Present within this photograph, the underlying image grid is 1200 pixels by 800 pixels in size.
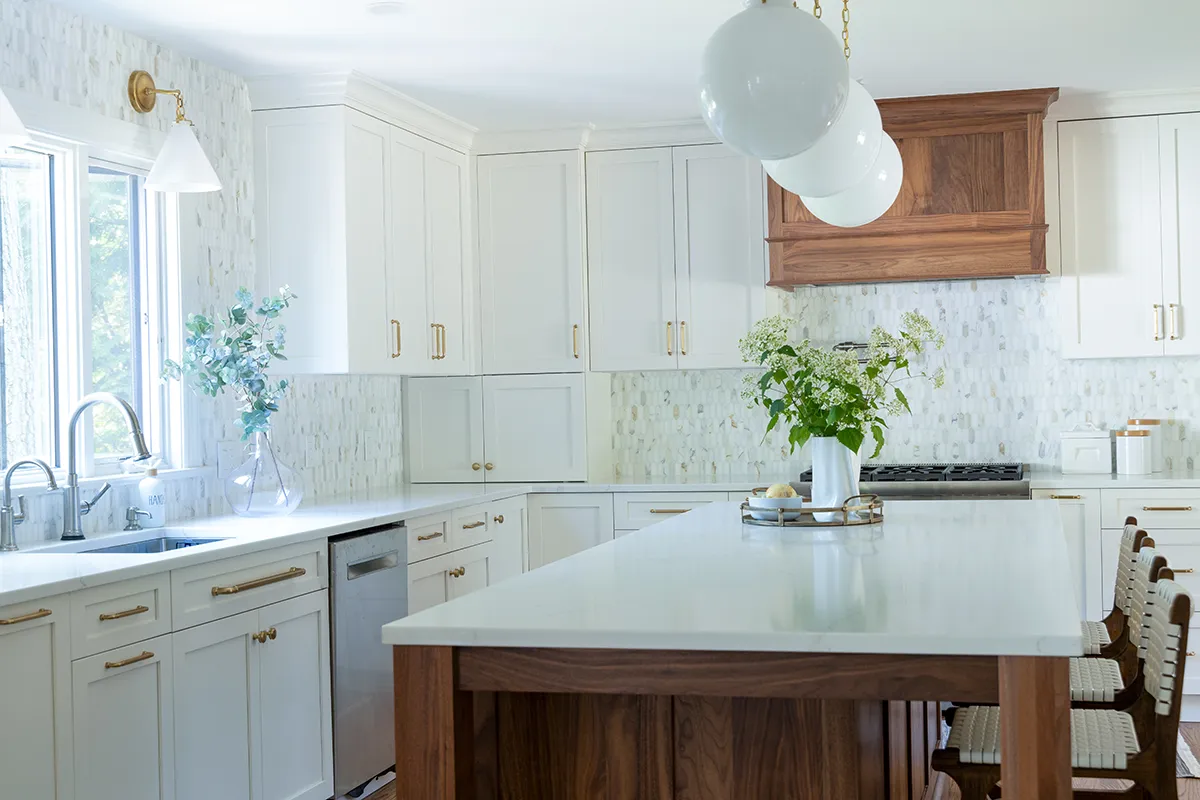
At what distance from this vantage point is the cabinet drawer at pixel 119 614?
2740 millimetres

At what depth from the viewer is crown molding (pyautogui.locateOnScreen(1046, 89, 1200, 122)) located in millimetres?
5055

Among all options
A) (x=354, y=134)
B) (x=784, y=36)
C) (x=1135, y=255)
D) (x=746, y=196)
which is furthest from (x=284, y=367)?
(x=1135, y=255)

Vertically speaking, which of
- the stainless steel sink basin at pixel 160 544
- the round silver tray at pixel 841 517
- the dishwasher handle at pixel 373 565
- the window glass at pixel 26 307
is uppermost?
the window glass at pixel 26 307

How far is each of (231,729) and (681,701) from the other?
5.47 ft

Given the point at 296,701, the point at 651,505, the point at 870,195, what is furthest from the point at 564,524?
the point at 870,195

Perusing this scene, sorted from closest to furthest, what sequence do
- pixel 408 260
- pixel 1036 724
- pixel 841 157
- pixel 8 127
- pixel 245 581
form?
pixel 1036 724, pixel 841 157, pixel 8 127, pixel 245 581, pixel 408 260

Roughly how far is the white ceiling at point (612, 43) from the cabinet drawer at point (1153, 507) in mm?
1595

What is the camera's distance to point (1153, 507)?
4.78 m

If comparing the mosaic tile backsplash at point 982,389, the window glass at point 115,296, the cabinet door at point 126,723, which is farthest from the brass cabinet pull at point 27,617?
the mosaic tile backsplash at point 982,389

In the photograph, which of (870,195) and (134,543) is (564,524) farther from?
(870,195)

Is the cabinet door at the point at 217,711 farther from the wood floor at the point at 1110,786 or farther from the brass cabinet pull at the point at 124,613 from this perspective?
the wood floor at the point at 1110,786

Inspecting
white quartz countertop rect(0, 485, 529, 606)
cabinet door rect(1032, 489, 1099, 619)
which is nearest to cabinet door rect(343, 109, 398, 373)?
white quartz countertop rect(0, 485, 529, 606)

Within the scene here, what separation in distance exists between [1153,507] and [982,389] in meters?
0.94

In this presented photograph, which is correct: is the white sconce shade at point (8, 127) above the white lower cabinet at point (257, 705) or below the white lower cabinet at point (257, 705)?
above
